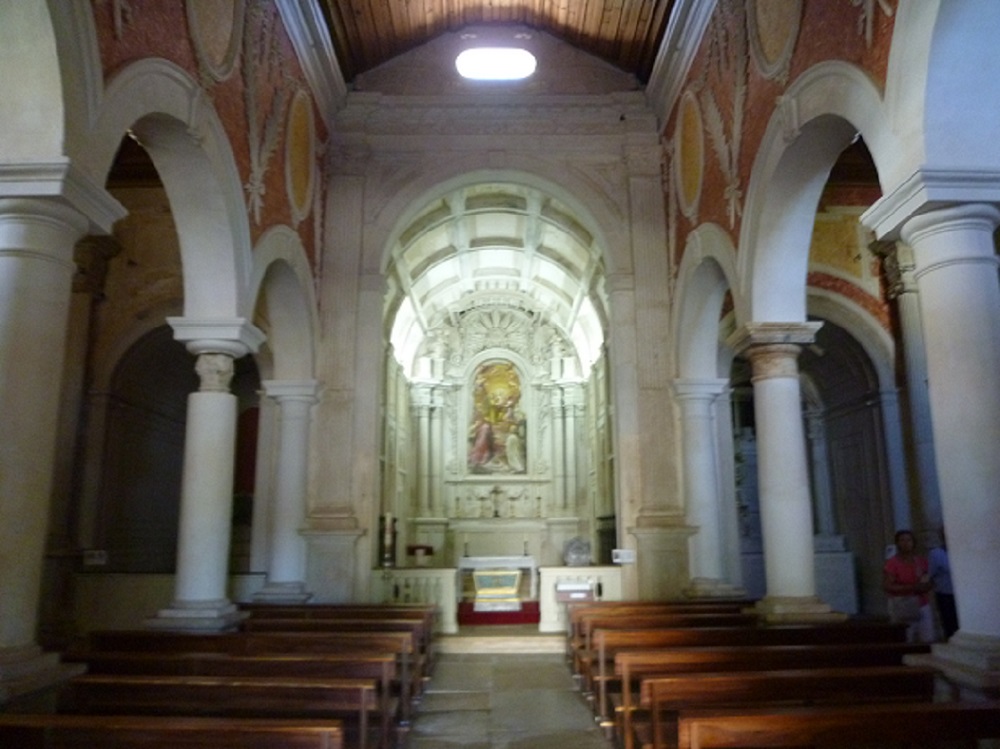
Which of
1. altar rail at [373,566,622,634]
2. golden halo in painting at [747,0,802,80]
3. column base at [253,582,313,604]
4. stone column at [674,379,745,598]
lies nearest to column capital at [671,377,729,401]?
stone column at [674,379,745,598]

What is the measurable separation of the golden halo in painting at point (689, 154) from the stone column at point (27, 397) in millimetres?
7240

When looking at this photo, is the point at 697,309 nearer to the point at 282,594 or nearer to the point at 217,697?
the point at 282,594

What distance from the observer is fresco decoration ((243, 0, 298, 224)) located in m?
8.00

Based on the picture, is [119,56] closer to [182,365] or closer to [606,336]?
[182,365]

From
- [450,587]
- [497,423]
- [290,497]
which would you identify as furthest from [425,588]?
[497,423]

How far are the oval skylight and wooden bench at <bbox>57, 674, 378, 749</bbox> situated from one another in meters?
10.1

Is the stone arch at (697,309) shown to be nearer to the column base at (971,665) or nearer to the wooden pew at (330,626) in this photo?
the wooden pew at (330,626)

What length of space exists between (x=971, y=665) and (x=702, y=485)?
5951 millimetres

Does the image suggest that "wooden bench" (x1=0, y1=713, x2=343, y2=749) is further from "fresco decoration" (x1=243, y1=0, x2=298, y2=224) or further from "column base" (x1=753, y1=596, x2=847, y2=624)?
"fresco decoration" (x1=243, y1=0, x2=298, y2=224)

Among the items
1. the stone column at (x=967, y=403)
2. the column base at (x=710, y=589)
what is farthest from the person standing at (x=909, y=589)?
the stone column at (x=967, y=403)

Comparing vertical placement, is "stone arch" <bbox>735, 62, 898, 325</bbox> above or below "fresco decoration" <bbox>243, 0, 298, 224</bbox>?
below

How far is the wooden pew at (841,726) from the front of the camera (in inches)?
108

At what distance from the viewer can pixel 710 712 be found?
3.01 meters

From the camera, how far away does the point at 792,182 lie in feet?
23.1
